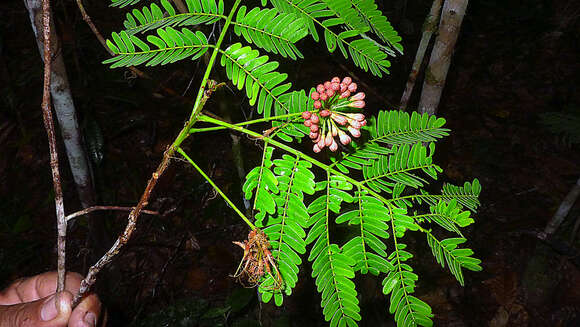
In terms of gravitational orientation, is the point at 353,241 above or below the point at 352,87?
below

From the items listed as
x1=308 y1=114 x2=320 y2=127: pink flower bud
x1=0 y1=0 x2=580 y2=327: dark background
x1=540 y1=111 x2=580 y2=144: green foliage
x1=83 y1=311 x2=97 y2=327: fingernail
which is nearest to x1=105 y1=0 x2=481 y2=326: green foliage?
x1=308 y1=114 x2=320 y2=127: pink flower bud

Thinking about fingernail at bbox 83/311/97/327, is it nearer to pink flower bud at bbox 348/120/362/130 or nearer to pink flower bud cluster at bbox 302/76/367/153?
pink flower bud cluster at bbox 302/76/367/153

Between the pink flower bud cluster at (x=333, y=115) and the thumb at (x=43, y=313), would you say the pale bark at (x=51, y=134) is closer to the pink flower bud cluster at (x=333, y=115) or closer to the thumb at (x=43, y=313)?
the thumb at (x=43, y=313)

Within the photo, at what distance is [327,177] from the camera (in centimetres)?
159

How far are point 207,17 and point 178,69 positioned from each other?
4.53 metres

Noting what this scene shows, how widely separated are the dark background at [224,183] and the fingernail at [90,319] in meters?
2.24

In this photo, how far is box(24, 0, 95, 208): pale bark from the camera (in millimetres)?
2511

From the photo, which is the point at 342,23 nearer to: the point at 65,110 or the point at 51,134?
the point at 51,134

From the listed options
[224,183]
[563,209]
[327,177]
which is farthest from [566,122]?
[327,177]

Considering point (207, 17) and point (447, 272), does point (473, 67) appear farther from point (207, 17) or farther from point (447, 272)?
point (207, 17)

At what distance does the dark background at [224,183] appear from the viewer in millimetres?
4234

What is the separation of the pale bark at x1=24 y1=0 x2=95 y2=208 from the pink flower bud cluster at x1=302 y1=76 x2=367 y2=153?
6.44 ft

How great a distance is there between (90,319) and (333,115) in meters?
1.51

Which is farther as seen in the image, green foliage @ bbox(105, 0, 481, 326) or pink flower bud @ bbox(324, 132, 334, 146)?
green foliage @ bbox(105, 0, 481, 326)
